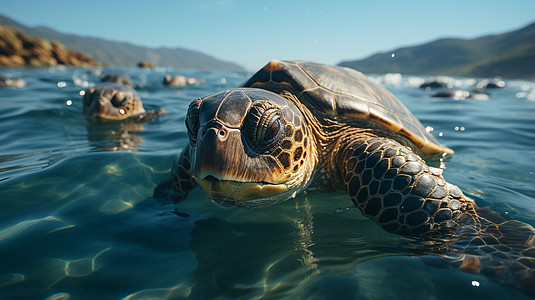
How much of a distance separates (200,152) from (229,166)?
8.3 inches

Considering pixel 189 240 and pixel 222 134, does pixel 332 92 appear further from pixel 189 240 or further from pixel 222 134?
pixel 189 240

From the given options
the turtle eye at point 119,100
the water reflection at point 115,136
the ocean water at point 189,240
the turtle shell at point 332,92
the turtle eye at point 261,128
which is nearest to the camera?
the ocean water at point 189,240

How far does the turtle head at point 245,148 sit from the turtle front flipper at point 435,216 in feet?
1.91

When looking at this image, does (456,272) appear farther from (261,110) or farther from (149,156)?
(149,156)

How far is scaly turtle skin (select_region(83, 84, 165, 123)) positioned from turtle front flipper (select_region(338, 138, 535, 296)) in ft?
17.8

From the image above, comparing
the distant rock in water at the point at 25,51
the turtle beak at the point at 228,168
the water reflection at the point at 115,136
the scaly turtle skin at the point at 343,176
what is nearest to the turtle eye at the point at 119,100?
the water reflection at the point at 115,136

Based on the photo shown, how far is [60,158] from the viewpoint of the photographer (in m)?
3.76

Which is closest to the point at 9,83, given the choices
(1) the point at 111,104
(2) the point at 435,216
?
(1) the point at 111,104

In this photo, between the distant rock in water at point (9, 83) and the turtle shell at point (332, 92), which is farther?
the distant rock in water at point (9, 83)

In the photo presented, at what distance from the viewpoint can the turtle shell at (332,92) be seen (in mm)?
2846

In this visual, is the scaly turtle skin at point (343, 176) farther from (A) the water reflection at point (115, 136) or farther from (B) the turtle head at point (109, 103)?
(B) the turtle head at point (109, 103)

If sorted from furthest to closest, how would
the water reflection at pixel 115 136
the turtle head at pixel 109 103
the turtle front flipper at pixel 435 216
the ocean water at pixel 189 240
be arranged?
1. the turtle head at pixel 109 103
2. the water reflection at pixel 115 136
3. the turtle front flipper at pixel 435 216
4. the ocean water at pixel 189 240

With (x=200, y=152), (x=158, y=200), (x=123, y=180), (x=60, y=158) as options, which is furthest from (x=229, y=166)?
(x=60, y=158)

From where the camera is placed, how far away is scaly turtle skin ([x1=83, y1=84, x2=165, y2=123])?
589cm
